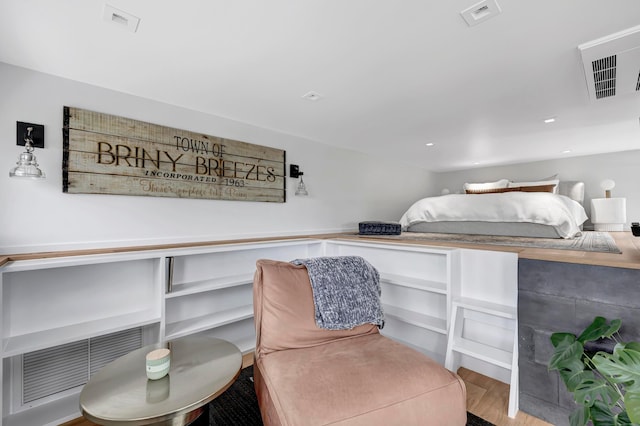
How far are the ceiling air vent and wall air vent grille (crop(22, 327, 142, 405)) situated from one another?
337cm

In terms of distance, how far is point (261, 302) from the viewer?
1.55 meters

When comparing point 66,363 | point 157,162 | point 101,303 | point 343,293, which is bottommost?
point 66,363

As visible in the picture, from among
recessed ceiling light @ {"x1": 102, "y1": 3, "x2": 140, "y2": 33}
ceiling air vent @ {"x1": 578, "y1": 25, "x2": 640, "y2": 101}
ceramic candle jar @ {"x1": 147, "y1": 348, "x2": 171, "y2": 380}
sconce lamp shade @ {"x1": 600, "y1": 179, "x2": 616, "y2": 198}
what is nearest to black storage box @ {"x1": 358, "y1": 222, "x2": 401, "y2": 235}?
ceiling air vent @ {"x1": 578, "y1": 25, "x2": 640, "y2": 101}

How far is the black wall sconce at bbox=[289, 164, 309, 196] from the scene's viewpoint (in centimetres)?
290

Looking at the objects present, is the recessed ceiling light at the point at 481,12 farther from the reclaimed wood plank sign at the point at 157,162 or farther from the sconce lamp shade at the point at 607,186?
the sconce lamp shade at the point at 607,186

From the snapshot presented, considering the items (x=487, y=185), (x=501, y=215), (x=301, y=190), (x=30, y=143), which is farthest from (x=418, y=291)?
(x=487, y=185)

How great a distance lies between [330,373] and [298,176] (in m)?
2.16

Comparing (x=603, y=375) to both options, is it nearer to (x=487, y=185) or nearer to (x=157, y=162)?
(x=157, y=162)

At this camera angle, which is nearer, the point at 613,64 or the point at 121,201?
the point at 613,64

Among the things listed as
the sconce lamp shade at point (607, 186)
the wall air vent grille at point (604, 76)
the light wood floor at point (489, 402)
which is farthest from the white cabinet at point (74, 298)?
the sconce lamp shade at point (607, 186)

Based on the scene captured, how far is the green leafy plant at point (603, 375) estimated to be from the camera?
2.85ft

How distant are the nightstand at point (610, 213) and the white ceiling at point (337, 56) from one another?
1557mm

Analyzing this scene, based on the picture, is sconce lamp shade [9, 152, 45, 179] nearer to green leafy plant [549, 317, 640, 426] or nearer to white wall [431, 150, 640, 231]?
green leafy plant [549, 317, 640, 426]

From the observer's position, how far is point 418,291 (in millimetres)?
2363
